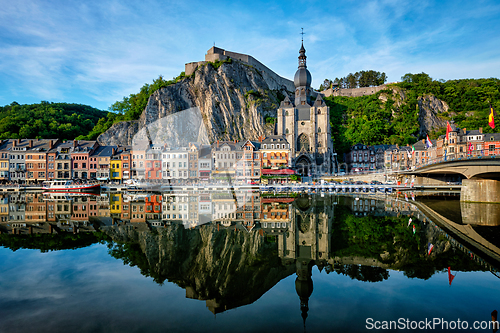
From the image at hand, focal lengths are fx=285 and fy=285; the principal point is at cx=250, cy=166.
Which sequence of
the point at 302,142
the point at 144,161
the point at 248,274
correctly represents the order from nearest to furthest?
the point at 248,274, the point at 144,161, the point at 302,142

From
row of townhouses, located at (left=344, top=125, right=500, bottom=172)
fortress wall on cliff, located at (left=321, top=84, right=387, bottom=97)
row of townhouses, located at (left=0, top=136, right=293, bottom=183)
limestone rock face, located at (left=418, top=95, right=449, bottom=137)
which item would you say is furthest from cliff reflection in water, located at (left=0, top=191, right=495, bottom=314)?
fortress wall on cliff, located at (left=321, top=84, right=387, bottom=97)

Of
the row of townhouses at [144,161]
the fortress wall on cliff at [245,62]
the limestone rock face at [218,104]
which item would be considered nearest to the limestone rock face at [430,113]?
the limestone rock face at [218,104]

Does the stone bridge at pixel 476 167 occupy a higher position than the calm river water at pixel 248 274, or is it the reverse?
the stone bridge at pixel 476 167

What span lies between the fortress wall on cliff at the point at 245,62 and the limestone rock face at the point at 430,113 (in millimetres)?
38739

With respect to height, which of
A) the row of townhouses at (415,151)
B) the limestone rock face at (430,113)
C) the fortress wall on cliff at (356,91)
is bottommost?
the row of townhouses at (415,151)

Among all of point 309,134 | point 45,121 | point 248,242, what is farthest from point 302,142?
point 45,121

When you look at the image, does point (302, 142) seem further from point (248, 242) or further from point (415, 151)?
point (248, 242)

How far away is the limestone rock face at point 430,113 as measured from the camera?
72.3 m

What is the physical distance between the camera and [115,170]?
52.8 m

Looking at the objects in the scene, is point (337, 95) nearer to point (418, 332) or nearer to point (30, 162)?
point (30, 162)

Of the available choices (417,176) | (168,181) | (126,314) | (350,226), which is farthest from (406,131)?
(126,314)

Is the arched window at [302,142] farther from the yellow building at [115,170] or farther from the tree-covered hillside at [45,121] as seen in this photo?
the tree-covered hillside at [45,121]

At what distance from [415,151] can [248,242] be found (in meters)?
56.0

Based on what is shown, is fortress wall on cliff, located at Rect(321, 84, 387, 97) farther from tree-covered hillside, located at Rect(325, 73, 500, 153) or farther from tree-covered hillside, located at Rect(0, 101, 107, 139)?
tree-covered hillside, located at Rect(0, 101, 107, 139)
